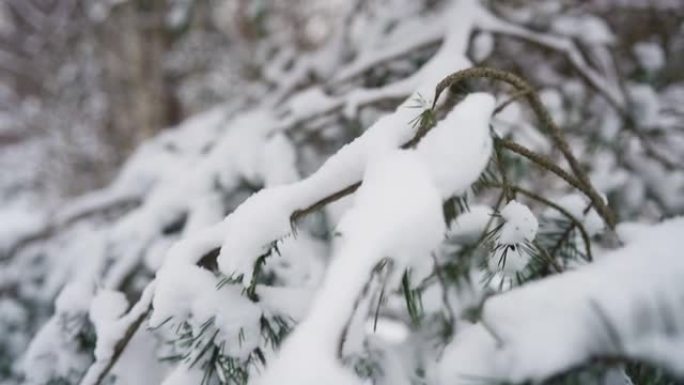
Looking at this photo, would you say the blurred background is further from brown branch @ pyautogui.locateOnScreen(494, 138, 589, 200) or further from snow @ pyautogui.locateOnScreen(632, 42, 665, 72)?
brown branch @ pyautogui.locateOnScreen(494, 138, 589, 200)

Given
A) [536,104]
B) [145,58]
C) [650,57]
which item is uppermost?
[145,58]

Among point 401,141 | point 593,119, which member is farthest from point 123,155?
point 401,141

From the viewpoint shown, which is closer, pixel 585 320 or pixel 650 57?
pixel 585 320

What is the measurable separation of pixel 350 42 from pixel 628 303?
2344 mm

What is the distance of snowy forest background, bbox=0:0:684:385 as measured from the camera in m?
0.61

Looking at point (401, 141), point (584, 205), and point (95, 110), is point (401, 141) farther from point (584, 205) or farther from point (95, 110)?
point (95, 110)

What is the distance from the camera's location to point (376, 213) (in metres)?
0.67

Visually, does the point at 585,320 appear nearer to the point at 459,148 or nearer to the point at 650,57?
the point at 459,148

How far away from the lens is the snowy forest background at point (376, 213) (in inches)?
24.1

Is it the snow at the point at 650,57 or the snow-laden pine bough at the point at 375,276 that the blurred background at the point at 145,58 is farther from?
the snow-laden pine bough at the point at 375,276

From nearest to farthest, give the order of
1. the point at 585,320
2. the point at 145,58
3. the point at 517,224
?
the point at 585,320, the point at 517,224, the point at 145,58

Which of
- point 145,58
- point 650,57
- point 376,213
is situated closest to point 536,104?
point 376,213

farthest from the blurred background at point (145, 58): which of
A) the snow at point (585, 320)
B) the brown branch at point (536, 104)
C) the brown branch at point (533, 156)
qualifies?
the snow at point (585, 320)

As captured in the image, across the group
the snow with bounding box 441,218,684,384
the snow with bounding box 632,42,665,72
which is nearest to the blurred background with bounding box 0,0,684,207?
the snow with bounding box 632,42,665,72
